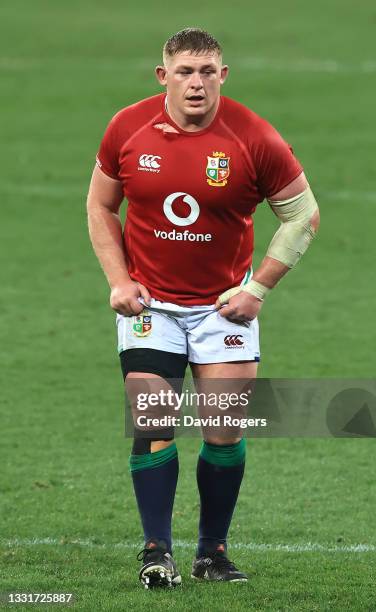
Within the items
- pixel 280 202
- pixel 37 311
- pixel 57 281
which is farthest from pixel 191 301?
pixel 57 281

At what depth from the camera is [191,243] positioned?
7352 mm

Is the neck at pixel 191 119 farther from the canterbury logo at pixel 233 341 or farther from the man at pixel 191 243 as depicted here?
the canterbury logo at pixel 233 341

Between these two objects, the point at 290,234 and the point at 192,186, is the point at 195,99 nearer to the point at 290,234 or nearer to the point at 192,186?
the point at 192,186

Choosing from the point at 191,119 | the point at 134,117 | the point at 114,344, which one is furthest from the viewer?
the point at 114,344

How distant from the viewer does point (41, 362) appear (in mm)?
13203

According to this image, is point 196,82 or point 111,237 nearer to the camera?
point 196,82

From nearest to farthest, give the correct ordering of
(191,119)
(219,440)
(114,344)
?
(191,119)
(219,440)
(114,344)

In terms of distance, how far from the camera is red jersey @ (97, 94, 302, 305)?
7.20 m

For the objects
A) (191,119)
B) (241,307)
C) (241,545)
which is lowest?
(241,545)

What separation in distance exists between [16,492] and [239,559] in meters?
1.99

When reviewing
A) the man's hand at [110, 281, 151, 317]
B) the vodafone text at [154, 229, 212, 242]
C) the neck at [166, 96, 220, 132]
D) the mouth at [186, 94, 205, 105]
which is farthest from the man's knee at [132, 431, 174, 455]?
the mouth at [186, 94, 205, 105]

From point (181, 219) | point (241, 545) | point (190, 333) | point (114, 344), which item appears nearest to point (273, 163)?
point (181, 219)

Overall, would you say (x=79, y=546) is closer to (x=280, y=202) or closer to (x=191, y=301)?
(x=191, y=301)

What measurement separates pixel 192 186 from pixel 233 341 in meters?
0.73
